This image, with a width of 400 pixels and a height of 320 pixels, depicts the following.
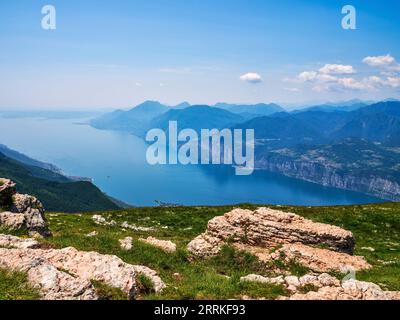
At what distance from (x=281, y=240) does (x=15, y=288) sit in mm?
19958

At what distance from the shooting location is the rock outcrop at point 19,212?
2466 cm

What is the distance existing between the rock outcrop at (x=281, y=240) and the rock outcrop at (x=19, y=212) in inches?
424

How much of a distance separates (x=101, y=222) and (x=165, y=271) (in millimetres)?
25895

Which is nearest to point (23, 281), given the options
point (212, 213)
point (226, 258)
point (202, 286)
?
point (202, 286)

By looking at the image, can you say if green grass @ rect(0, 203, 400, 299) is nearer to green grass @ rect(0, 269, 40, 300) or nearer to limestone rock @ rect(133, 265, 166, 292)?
limestone rock @ rect(133, 265, 166, 292)

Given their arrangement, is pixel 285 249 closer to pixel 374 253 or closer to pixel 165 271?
pixel 165 271

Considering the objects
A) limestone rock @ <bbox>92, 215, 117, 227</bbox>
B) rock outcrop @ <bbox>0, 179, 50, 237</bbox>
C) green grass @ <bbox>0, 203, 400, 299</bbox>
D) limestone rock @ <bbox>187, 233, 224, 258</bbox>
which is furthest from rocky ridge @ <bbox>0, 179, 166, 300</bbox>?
limestone rock @ <bbox>92, 215, 117, 227</bbox>

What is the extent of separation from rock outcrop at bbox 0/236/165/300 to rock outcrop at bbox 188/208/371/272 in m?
9.79

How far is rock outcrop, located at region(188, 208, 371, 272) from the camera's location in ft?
80.6

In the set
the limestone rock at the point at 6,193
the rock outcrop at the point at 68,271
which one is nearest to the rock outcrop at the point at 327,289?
the rock outcrop at the point at 68,271

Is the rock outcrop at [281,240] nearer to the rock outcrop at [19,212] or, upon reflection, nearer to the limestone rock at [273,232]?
the limestone rock at [273,232]

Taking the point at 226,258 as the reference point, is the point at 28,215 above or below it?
above
